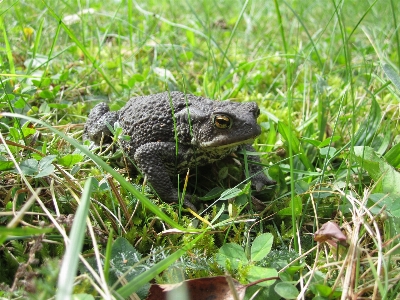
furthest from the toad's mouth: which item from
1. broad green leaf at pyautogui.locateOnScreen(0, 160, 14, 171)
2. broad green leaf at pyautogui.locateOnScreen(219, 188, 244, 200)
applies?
broad green leaf at pyautogui.locateOnScreen(0, 160, 14, 171)

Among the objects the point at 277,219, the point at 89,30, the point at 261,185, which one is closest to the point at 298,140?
the point at 261,185

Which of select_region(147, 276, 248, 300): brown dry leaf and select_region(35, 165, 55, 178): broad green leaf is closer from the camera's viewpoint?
select_region(147, 276, 248, 300): brown dry leaf

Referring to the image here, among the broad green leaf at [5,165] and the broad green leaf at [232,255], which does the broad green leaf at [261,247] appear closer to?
the broad green leaf at [232,255]

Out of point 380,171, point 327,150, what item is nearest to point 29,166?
point 327,150

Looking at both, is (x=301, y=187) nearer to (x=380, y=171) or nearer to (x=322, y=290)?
(x=380, y=171)

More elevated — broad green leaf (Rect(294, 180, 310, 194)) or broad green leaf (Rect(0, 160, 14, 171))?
broad green leaf (Rect(0, 160, 14, 171))

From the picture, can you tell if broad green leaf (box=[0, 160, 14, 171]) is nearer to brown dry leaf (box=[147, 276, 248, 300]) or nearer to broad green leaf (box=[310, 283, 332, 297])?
brown dry leaf (box=[147, 276, 248, 300])

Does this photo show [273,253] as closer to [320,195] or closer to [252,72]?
[320,195]

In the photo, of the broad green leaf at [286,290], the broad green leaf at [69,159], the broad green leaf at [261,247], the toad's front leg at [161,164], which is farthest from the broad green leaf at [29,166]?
the broad green leaf at [286,290]
